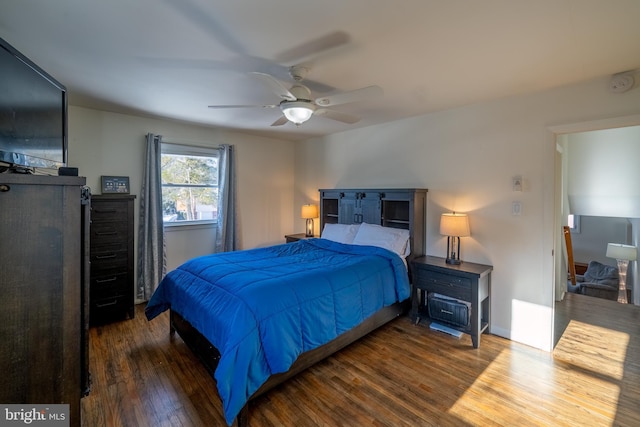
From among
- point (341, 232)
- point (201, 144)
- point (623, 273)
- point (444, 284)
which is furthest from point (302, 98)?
point (623, 273)

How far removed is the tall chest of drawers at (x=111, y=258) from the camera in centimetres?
313

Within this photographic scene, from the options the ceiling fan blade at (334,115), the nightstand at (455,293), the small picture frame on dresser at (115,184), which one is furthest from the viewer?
the small picture frame on dresser at (115,184)

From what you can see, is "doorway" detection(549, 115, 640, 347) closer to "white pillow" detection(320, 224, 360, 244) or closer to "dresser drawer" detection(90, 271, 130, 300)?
"white pillow" detection(320, 224, 360, 244)

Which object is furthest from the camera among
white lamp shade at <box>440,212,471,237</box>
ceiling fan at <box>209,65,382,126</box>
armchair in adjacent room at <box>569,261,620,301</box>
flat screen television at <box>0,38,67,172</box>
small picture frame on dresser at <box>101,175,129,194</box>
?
armchair in adjacent room at <box>569,261,620,301</box>

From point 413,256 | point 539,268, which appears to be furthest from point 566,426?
point 413,256

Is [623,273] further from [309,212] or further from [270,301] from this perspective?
[270,301]

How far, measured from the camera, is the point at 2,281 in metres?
0.81

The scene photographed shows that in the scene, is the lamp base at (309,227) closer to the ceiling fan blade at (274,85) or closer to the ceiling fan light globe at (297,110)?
the ceiling fan light globe at (297,110)

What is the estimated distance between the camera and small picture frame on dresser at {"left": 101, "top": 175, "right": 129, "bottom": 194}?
3510mm

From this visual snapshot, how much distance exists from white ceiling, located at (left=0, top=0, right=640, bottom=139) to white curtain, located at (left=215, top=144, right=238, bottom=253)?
Answer: 1.53 m

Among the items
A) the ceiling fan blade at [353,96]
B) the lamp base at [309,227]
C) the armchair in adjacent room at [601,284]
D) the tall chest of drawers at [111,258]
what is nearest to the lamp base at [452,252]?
the ceiling fan blade at [353,96]

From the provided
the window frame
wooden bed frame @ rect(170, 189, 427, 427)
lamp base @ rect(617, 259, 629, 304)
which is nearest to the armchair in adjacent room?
lamp base @ rect(617, 259, 629, 304)

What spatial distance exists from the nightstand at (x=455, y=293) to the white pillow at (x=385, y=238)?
0.22 meters

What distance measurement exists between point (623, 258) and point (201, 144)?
649cm
